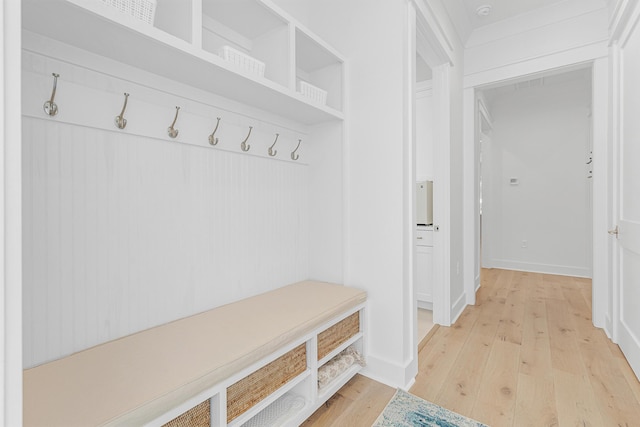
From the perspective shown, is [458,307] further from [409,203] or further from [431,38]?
[431,38]

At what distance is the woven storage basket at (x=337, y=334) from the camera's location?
145 centimetres

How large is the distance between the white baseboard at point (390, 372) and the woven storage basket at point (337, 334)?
0.75ft

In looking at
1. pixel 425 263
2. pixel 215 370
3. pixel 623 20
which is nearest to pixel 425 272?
pixel 425 263

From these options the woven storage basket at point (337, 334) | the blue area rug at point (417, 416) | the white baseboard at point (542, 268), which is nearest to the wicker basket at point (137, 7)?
the woven storage basket at point (337, 334)

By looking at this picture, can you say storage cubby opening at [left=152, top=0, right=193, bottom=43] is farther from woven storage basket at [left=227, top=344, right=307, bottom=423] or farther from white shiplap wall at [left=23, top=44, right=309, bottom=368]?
woven storage basket at [left=227, top=344, right=307, bottom=423]

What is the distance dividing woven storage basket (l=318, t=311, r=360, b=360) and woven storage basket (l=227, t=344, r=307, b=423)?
128 mm

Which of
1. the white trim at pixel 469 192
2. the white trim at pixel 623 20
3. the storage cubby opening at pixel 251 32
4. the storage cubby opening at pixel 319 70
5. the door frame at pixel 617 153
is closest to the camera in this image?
the storage cubby opening at pixel 251 32

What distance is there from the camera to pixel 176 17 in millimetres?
1112

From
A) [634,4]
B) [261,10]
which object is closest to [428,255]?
[634,4]

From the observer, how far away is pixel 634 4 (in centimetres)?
185

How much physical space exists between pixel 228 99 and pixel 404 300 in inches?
55.0

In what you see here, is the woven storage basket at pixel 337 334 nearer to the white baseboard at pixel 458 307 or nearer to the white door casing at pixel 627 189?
the white baseboard at pixel 458 307

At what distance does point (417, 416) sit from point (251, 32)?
2.05m
